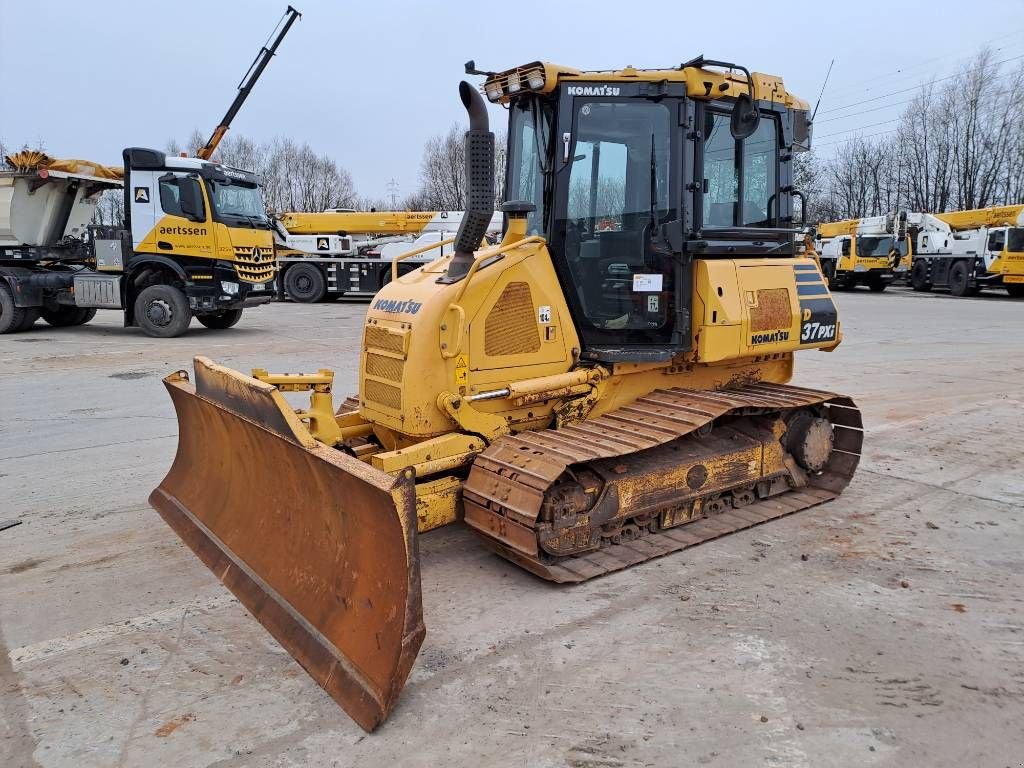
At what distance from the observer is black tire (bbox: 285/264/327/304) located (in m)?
25.3

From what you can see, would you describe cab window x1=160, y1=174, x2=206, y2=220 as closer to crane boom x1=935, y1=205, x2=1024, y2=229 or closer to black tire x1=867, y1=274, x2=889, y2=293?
crane boom x1=935, y1=205, x2=1024, y2=229

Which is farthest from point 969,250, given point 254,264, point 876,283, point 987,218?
point 254,264

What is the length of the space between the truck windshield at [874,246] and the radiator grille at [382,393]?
33.5m

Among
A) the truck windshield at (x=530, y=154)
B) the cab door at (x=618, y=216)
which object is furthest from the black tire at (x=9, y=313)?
the cab door at (x=618, y=216)

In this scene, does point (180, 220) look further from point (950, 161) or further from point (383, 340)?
point (950, 161)

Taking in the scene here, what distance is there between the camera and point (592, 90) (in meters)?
4.73

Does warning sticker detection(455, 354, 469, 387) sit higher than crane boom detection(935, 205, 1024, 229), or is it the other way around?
crane boom detection(935, 205, 1024, 229)

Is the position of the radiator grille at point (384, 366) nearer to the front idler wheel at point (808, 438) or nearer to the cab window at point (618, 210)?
the cab window at point (618, 210)

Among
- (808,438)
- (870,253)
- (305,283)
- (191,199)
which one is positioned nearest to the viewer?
(808,438)

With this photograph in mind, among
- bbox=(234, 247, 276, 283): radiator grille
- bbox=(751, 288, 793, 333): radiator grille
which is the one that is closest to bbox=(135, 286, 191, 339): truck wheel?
bbox=(234, 247, 276, 283): radiator grille

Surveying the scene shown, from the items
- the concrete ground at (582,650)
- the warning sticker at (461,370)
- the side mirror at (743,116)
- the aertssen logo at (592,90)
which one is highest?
the aertssen logo at (592,90)

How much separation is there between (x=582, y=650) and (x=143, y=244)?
45.0 feet

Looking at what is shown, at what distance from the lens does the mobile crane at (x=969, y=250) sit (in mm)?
27891

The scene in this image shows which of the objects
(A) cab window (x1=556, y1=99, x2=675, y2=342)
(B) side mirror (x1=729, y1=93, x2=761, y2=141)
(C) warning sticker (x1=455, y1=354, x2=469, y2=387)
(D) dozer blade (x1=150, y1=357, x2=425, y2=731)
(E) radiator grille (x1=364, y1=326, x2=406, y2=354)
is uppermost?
(B) side mirror (x1=729, y1=93, x2=761, y2=141)
